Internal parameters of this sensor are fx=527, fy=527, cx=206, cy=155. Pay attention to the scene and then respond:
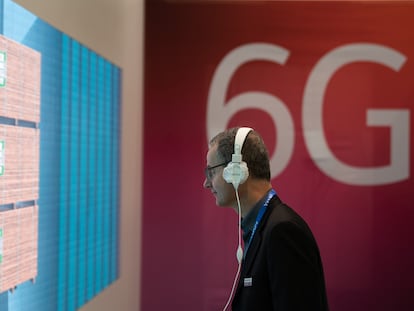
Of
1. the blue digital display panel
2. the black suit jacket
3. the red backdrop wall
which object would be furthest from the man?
the red backdrop wall

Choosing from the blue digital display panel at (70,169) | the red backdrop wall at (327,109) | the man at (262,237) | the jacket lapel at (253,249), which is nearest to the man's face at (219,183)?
the man at (262,237)

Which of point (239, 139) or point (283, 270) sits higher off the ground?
point (239, 139)

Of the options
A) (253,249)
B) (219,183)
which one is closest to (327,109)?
(219,183)

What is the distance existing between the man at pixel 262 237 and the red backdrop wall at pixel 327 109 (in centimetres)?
174

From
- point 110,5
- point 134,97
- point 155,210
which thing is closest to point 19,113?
point 110,5

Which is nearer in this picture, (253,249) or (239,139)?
(253,249)

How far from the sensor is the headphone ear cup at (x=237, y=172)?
4.73 ft

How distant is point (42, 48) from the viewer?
188cm

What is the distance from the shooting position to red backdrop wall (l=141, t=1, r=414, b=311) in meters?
3.27

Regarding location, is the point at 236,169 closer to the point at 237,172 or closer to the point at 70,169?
the point at 237,172

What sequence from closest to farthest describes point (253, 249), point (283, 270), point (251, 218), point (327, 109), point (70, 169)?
point (283, 270) < point (253, 249) < point (251, 218) < point (70, 169) < point (327, 109)

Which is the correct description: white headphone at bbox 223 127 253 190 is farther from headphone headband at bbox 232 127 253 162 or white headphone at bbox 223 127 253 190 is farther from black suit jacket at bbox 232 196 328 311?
black suit jacket at bbox 232 196 328 311

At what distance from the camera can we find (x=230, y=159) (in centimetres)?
151

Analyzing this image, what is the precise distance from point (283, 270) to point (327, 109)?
84.5 inches
